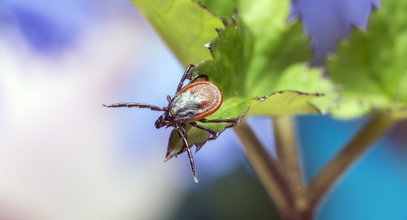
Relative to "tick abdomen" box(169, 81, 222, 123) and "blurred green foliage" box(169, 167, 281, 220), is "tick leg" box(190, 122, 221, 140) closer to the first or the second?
"tick abdomen" box(169, 81, 222, 123)

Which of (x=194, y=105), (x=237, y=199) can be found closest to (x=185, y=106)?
(x=194, y=105)

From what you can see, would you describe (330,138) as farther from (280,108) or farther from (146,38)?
(280,108)

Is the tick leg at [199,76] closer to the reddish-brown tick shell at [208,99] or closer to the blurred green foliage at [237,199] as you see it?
the reddish-brown tick shell at [208,99]

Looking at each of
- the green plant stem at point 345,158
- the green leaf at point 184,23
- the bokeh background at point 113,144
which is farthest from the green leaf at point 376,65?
the bokeh background at point 113,144

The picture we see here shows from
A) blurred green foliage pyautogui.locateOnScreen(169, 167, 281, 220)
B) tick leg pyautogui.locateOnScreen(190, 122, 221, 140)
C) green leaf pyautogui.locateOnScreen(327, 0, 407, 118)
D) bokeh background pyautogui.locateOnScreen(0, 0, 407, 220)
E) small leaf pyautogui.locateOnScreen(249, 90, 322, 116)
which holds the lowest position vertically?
tick leg pyautogui.locateOnScreen(190, 122, 221, 140)

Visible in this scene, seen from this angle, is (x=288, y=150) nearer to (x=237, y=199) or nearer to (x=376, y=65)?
(x=376, y=65)

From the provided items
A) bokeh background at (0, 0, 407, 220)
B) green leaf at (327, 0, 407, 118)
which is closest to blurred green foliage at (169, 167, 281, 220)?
bokeh background at (0, 0, 407, 220)
